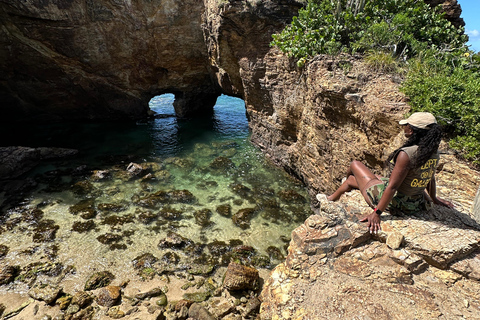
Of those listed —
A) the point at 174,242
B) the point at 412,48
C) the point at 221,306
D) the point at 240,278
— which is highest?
the point at 412,48

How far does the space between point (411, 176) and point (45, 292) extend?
355 inches

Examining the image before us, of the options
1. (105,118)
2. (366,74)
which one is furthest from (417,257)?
(105,118)

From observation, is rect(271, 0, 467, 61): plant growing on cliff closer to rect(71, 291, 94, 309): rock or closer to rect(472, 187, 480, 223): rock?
rect(472, 187, 480, 223): rock

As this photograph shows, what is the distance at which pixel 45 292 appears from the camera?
6320mm

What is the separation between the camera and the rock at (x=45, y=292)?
6160 mm

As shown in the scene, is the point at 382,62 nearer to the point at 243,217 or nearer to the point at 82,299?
the point at 243,217

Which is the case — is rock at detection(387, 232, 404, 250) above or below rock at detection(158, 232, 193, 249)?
above

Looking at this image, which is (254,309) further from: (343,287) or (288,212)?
(288,212)

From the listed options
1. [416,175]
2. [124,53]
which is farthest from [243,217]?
[124,53]

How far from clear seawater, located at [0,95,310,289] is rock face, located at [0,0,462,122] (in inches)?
104

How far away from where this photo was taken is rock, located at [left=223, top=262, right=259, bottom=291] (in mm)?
6284

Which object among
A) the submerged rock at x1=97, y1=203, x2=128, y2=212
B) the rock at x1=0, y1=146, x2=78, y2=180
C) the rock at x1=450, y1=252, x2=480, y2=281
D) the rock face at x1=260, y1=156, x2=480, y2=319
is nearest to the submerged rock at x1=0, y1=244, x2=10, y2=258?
the submerged rock at x1=97, y1=203, x2=128, y2=212

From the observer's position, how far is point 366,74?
23.8 ft

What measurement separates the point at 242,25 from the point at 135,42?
858cm
